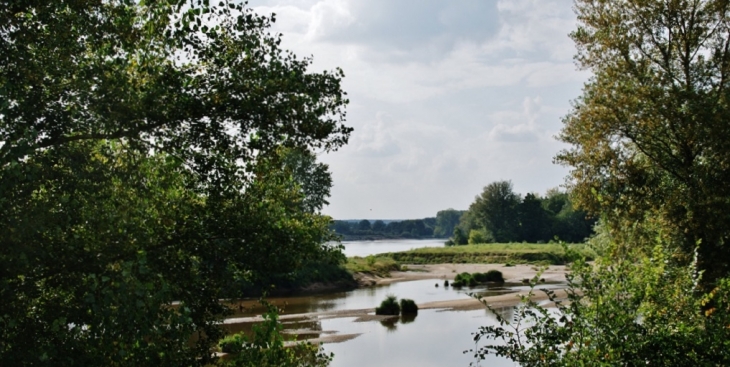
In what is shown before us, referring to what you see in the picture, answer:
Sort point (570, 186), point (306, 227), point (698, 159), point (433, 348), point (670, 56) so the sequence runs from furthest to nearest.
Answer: point (433, 348)
point (570, 186)
point (670, 56)
point (698, 159)
point (306, 227)

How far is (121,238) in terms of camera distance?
8742mm

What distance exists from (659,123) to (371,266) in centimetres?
4763

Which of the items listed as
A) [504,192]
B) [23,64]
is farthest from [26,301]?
[504,192]

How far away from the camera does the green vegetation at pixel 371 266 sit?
199 feet

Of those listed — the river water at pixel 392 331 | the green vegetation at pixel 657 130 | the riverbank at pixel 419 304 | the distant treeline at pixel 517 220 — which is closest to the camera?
the green vegetation at pixel 657 130

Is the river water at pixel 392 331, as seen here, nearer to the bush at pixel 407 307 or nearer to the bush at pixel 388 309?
the bush at pixel 407 307

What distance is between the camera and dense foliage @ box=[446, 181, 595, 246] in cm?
10825

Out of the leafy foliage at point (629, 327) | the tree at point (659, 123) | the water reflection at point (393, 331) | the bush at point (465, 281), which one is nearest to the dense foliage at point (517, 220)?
the bush at point (465, 281)

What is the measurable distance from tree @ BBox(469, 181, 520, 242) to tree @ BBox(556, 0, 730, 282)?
90.5 metres

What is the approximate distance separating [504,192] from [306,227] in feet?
366

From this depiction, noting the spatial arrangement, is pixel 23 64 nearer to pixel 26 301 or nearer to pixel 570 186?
pixel 26 301

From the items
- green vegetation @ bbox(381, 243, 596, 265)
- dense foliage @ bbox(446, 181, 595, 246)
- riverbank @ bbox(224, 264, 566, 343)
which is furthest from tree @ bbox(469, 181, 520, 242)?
riverbank @ bbox(224, 264, 566, 343)

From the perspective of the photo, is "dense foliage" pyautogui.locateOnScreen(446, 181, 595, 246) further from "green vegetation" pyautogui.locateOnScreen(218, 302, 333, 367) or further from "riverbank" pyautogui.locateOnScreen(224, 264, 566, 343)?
"green vegetation" pyautogui.locateOnScreen(218, 302, 333, 367)

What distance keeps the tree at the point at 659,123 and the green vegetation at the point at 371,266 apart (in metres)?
38.5
